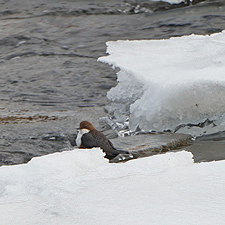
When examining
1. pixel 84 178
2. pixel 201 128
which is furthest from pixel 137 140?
pixel 84 178

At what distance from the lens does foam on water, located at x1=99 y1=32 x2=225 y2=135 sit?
403 centimetres

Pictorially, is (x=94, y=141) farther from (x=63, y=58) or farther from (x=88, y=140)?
(x=63, y=58)

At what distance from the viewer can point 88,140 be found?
391 centimetres

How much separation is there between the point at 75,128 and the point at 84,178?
2.75m

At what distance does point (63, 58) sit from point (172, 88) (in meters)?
3.52

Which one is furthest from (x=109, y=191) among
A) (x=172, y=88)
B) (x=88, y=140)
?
(x=172, y=88)

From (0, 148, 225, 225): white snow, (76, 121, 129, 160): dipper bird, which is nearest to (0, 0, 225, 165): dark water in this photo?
(76, 121, 129, 160): dipper bird

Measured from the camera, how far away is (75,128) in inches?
183

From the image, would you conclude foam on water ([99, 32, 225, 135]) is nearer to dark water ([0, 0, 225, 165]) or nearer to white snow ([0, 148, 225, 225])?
dark water ([0, 0, 225, 165])

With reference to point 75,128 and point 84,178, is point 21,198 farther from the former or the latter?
point 75,128

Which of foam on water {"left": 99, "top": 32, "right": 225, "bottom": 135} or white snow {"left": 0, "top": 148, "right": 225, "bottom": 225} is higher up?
white snow {"left": 0, "top": 148, "right": 225, "bottom": 225}

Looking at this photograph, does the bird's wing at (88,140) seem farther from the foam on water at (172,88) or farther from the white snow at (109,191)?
the white snow at (109,191)

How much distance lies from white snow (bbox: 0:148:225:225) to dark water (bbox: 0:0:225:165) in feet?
4.34

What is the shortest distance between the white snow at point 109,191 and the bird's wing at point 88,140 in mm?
1668
